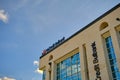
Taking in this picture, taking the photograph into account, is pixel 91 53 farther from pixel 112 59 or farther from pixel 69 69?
pixel 69 69

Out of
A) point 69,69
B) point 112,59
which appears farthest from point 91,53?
point 69,69

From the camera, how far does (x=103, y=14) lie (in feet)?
88.4

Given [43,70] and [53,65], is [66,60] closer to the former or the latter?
[53,65]

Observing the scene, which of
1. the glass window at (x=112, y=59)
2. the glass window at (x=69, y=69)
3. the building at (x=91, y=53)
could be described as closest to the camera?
the glass window at (x=112, y=59)

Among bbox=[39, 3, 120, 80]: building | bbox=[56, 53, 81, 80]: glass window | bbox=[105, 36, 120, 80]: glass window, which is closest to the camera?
bbox=[105, 36, 120, 80]: glass window

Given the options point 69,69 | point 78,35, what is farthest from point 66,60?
point 78,35

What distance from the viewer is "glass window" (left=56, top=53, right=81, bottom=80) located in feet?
96.6

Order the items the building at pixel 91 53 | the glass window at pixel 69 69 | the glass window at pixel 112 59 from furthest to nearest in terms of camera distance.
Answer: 1. the glass window at pixel 69 69
2. the building at pixel 91 53
3. the glass window at pixel 112 59

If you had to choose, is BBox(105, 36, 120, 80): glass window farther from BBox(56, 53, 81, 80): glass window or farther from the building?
BBox(56, 53, 81, 80): glass window

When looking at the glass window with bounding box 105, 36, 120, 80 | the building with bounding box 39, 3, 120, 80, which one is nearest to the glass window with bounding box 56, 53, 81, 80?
the building with bounding box 39, 3, 120, 80

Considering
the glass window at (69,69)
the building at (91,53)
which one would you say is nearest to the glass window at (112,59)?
the building at (91,53)

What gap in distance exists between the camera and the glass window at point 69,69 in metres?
29.5

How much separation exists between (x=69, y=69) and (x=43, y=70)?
962cm

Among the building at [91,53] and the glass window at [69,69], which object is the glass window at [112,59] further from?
the glass window at [69,69]
